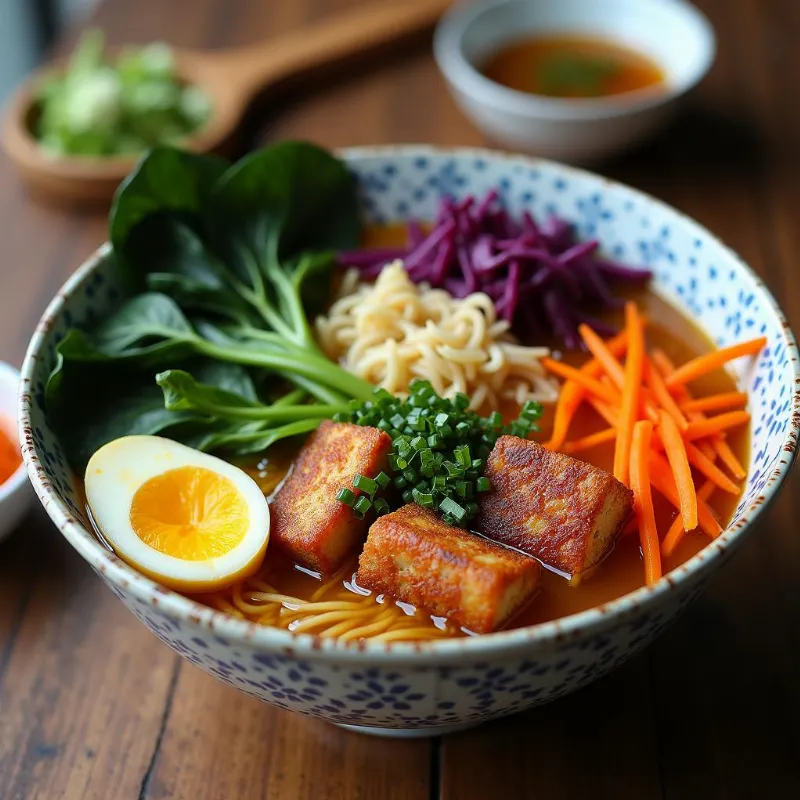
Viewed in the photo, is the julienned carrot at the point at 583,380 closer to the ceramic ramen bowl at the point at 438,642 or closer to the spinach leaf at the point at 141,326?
the ceramic ramen bowl at the point at 438,642

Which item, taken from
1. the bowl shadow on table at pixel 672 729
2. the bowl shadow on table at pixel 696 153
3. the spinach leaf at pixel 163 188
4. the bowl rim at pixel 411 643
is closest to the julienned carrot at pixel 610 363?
the bowl rim at pixel 411 643

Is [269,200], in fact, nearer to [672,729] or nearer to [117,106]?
[117,106]

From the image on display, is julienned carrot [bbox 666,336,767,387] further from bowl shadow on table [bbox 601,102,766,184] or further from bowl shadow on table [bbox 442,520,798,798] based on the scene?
bowl shadow on table [bbox 601,102,766,184]

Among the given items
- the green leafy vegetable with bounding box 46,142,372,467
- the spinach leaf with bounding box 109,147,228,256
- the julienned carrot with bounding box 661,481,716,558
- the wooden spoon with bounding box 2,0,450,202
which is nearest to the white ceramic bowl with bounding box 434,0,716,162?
the wooden spoon with bounding box 2,0,450,202

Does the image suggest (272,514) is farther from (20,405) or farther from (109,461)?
(20,405)

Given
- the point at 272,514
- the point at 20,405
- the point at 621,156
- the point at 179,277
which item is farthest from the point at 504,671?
the point at 621,156

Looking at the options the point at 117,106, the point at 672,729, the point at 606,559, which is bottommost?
the point at 672,729

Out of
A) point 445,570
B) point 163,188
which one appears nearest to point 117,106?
point 163,188

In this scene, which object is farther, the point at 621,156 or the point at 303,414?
the point at 621,156
